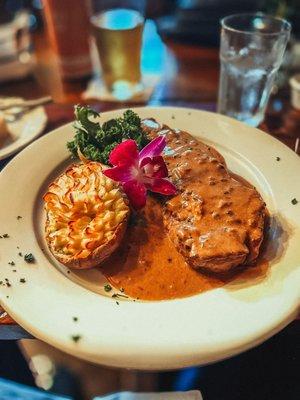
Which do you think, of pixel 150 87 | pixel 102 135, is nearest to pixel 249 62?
pixel 150 87

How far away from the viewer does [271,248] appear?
158 centimetres

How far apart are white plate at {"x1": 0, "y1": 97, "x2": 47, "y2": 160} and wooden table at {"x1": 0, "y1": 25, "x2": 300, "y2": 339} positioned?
6 centimetres

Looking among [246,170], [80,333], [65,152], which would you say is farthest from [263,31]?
[80,333]

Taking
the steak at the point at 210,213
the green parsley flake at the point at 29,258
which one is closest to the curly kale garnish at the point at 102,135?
the steak at the point at 210,213

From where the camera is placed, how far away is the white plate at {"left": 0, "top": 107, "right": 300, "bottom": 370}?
128 centimetres

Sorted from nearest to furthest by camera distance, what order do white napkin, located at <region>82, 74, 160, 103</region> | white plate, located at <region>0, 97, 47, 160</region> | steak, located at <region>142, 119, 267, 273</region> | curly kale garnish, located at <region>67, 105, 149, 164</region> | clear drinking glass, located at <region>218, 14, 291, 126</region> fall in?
steak, located at <region>142, 119, 267, 273</region>, curly kale garnish, located at <region>67, 105, 149, 164</region>, white plate, located at <region>0, 97, 47, 160</region>, clear drinking glass, located at <region>218, 14, 291, 126</region>, white napkin, located at <region>82, 74, 160, 103</region>

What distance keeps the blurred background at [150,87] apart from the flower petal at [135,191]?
2.20 feet

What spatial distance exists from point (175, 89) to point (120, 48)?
1.49 feet

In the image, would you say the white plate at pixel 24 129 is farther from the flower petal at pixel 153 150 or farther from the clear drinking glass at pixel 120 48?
the flower petal at pixel 153 150

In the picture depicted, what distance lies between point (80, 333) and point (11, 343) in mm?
582

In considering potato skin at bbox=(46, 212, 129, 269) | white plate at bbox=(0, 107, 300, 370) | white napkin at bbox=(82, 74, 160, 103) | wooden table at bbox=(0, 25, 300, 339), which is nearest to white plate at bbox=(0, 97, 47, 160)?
wooden table at bbox=(0, 25, 300, 339)

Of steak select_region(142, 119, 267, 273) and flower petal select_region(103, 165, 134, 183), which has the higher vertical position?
flower petal select_region(103, 165, 134, 183)

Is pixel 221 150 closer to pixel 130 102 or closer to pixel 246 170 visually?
pixel 246 170

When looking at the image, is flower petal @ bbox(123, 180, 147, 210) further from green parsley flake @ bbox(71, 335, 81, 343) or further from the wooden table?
the wooden table
